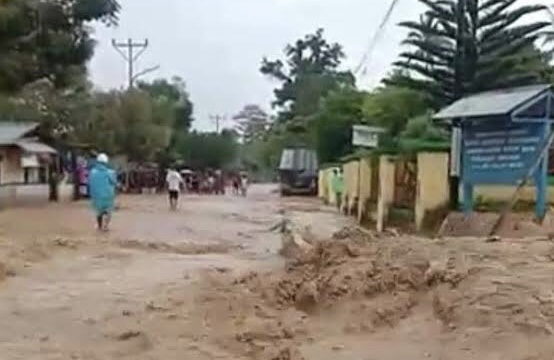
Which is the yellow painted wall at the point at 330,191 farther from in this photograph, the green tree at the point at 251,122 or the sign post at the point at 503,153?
the green tree at the point at 251,122

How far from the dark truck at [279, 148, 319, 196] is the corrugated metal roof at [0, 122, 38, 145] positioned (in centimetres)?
1565

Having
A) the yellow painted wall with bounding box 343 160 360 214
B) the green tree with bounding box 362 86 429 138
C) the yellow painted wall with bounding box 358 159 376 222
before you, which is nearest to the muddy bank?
the yellow painted wall with bounding box 358 159 376 222

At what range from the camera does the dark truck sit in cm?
5188

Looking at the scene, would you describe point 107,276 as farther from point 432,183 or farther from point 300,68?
point 300,68

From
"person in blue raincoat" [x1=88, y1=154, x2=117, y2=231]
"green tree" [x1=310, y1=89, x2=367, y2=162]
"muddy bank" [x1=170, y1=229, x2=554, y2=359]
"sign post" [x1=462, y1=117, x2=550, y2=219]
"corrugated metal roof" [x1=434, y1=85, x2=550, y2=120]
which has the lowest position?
"muddy bank" [x1=170, y1=229, x2=554, y2=359]

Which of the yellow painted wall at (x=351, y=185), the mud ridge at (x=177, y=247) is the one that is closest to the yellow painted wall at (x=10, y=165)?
the yellow painted wall at (x=351, y=185)

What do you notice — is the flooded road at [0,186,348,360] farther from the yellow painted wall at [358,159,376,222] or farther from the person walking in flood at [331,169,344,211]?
the person walking in flood at [331,169,344,211]

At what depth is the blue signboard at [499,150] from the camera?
47.4 feet

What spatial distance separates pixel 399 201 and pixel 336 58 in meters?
67.5

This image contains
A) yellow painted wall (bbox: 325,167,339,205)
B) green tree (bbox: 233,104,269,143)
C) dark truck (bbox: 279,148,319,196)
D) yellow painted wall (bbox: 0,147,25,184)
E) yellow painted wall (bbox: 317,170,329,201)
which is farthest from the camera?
green tree (bbox: 233,104,269,143)

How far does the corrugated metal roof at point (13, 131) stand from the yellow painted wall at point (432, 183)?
22465 millimetres

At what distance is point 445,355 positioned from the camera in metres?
6.63

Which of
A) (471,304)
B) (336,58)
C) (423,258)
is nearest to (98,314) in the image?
(423,258)

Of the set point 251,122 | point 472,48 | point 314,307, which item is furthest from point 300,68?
point 314,307
